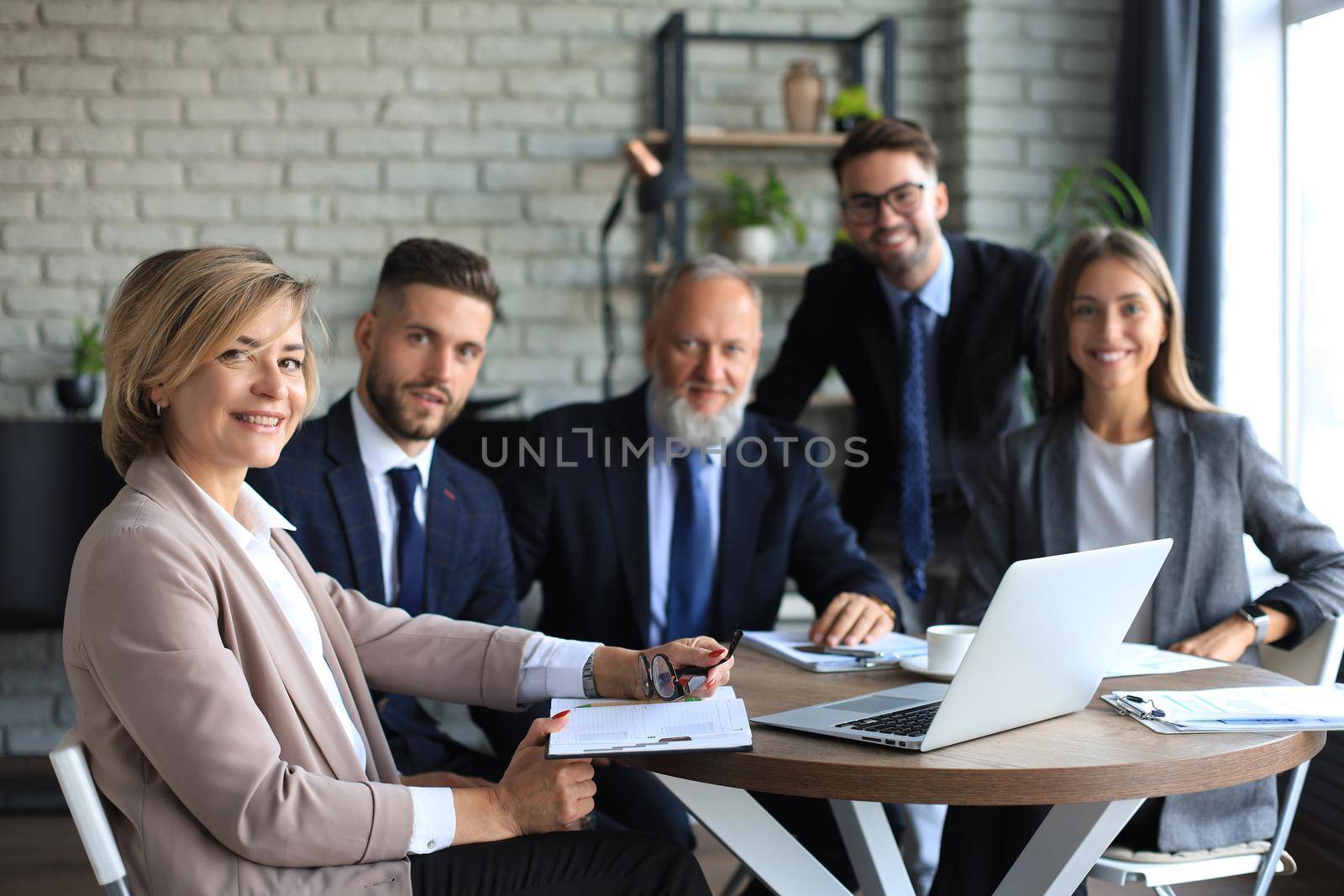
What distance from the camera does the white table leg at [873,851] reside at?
1632 mm

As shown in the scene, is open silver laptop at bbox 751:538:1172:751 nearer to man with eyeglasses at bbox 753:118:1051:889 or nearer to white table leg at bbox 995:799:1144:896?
white table leg at bbox 995:799:1144:896

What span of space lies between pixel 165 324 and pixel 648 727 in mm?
709

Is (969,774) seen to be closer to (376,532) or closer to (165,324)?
(165,324)

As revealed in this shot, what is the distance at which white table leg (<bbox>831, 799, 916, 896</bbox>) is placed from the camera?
1.63m

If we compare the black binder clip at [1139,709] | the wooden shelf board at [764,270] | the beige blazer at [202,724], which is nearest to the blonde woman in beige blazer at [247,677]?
the beige blazer at [202,724]

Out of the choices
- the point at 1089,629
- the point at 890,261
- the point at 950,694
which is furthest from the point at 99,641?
the point at 890,261

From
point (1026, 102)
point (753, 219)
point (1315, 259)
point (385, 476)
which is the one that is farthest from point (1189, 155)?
point (385, 476)

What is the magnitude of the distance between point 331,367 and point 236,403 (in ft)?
7.78

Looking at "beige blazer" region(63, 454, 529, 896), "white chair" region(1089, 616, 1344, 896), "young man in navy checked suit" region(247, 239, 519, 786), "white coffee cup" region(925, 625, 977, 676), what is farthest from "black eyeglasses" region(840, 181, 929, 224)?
"beige blazer" region(63, 454, 529, 896)

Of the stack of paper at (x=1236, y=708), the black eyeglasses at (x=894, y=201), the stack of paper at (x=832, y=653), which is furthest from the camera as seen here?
the black eyeglasses at (x=894, y=201)

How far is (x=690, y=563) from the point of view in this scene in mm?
2268

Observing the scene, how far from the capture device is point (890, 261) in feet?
9.04

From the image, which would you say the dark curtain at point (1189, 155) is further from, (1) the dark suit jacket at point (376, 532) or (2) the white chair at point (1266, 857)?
(1) the dark suit jacket at point (376, 532)

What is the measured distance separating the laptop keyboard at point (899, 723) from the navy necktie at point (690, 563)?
84 cm
